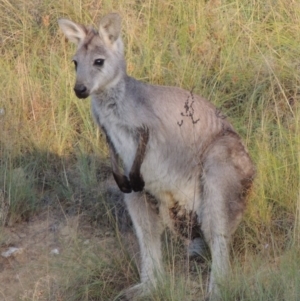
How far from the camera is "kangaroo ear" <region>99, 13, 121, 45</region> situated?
17.5ft

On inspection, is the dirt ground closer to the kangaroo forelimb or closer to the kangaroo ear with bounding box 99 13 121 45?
the kangaroo forelimb

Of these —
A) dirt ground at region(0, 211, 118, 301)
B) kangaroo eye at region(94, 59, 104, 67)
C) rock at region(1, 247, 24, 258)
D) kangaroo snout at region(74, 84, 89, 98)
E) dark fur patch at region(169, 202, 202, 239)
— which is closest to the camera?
kangaroo snout at region(74, 84, 89, 98)

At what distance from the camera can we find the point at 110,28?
5.38m

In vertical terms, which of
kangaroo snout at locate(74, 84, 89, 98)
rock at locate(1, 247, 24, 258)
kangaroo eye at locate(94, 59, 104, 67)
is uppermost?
kangaroo eye at locate(94, 59, 104, 67)

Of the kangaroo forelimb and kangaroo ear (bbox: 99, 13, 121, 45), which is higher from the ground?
kangaroo ear (bbox: 99, 13, 121, 45)

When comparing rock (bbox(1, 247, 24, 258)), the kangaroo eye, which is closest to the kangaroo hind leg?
the kangaroo eye

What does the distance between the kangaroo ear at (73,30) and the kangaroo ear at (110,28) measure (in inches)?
5.1

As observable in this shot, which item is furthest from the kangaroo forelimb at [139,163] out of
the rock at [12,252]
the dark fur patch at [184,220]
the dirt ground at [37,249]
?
the rock at [12,252]

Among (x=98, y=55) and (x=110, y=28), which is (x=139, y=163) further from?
(x=110, y=28)

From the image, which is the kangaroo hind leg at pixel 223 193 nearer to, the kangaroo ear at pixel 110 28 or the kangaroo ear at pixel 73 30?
the kangaroo ear at pixel 110 28

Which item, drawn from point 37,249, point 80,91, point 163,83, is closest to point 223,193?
point 80,91

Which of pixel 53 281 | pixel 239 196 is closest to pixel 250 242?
pixel 239 196

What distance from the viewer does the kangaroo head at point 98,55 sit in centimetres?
516

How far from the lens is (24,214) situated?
Result: 5.95 meters
